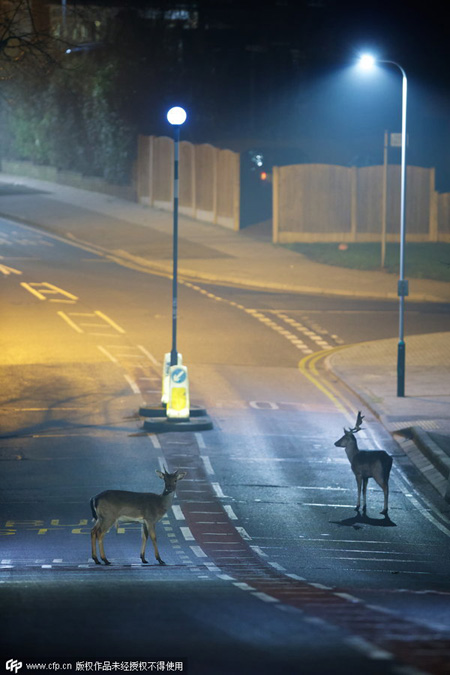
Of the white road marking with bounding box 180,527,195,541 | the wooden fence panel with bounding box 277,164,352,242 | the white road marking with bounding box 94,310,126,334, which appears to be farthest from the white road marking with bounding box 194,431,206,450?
the wooden fence panel with bounding box 277,164,352,242

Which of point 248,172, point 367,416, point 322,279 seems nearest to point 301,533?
point 367,416

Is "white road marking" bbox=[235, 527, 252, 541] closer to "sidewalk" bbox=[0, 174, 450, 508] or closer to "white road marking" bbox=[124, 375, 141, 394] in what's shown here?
"sidewalk" bbox=[0, 174, 450, 508]

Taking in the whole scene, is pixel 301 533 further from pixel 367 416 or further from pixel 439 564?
pixel 367 416

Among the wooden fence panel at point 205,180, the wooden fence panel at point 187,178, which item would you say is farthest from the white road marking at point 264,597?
the wooden fence panel at point 187,178

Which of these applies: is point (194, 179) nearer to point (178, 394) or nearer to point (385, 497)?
point (178, 394)

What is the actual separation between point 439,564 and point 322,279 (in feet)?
87.5

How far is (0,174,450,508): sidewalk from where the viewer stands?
87.2ft

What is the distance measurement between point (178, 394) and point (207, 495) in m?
5.18

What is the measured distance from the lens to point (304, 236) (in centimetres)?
5162

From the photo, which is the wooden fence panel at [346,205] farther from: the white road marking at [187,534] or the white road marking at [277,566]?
the white road marking at [277,566]

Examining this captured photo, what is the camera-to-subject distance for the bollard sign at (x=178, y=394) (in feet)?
84.4

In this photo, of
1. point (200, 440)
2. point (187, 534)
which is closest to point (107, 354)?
point (200, 440)

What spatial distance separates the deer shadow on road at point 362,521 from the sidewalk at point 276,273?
2.57 meters

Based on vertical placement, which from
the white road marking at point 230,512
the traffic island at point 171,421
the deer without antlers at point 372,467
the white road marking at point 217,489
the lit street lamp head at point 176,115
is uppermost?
the lit street lamp head at point 176,115
